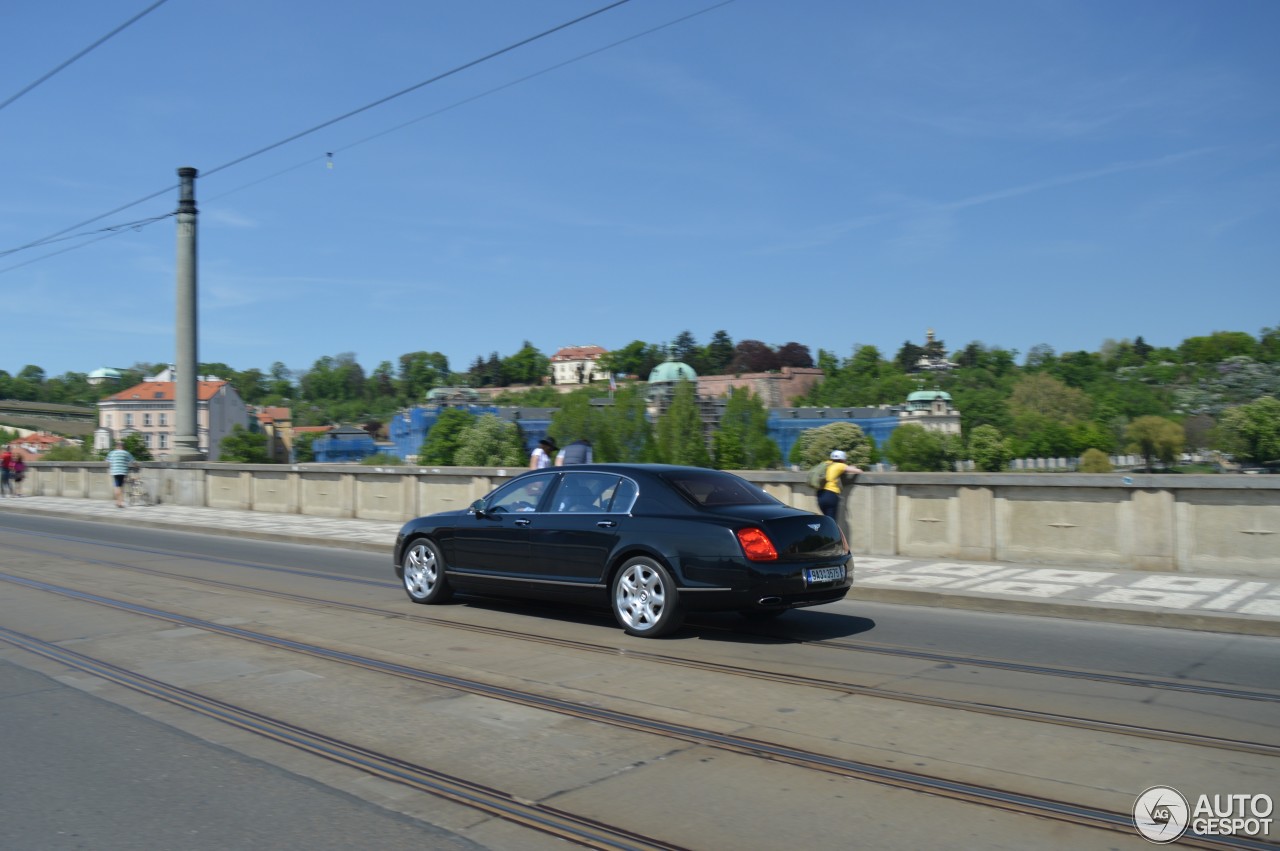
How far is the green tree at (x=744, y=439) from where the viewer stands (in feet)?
462

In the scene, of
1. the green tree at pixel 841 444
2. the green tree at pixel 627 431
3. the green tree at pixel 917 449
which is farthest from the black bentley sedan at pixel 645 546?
the green tree at pixel 627 431

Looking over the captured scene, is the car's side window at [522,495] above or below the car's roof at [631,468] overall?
below

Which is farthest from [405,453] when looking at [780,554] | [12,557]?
[780,554]

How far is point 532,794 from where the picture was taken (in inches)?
185

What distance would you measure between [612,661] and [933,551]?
718 centimetres

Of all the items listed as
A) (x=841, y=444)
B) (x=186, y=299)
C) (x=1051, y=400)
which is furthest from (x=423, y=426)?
(x=186, y=299)

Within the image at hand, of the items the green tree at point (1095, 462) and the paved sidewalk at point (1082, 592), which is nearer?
the paved sidewalk at point (1082, 592)

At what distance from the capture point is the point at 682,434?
13950 centimetres

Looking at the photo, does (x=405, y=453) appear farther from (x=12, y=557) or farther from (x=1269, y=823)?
(x=1269, y=823)

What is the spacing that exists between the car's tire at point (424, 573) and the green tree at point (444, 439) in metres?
123

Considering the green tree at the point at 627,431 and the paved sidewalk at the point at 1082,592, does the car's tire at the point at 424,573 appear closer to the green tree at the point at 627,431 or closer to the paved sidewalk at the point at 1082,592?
the paved sidewalk at the point at 1082,592

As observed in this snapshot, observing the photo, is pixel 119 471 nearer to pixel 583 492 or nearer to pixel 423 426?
pixel 583 492

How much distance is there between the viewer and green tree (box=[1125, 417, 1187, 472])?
113500mm

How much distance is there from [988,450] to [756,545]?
13793 cm
